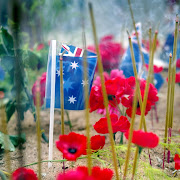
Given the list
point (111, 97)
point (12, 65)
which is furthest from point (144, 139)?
point (12, 65)

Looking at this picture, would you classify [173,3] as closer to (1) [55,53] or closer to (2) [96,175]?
(1) [55,53]

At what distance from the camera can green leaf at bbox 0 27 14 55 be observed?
104 cm

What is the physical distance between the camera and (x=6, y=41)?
1.05 m

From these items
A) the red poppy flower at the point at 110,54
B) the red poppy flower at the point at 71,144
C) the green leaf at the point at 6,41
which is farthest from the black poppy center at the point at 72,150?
the red poppy flower at the point at 110,54

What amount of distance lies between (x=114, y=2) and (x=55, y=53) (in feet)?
6.57

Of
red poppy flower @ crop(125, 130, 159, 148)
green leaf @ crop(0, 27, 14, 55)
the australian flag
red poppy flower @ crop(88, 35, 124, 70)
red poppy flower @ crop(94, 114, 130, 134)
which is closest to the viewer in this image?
red poppy flower @ crop(125, 130, 159, 148)

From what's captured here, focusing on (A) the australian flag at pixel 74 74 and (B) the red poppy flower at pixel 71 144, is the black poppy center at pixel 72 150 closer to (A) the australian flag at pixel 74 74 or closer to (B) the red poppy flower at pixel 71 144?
(B) the red poppy flower at pixel 71 144

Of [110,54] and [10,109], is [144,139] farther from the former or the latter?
[110,54]

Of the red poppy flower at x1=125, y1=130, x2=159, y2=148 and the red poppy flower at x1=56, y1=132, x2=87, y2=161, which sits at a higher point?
the red poppy flower at x1=125, y1=130, x2=159, y2=148

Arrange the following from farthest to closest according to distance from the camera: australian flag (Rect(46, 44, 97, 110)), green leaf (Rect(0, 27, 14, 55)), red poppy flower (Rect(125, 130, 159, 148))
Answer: green leaf (Rect(0, 27, 14, 55)) → australian flag (Rect(46, 44, 97, 110)) → red poppy flower (Rect(125, 130, 159, 148))

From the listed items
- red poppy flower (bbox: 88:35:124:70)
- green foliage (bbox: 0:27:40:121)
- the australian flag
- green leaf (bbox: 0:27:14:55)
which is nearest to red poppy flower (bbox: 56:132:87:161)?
the australian flag

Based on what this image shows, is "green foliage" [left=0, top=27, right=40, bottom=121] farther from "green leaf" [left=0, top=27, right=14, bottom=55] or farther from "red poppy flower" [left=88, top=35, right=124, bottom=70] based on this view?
"red poppy flower" [left=88, top=35, right=124, bottom=70]

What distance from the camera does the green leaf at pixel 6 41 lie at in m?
1.04

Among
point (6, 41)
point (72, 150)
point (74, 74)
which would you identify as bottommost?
point (72, 150)
